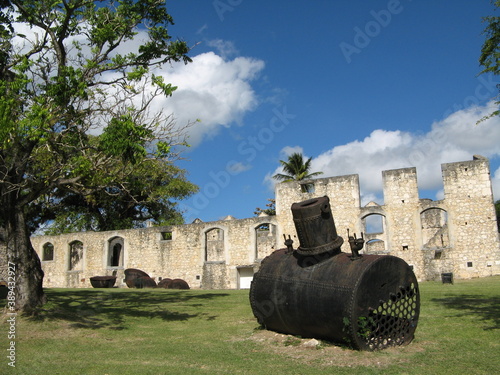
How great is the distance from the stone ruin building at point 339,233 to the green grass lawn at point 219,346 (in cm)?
978

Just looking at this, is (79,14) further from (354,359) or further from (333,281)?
(354,359)

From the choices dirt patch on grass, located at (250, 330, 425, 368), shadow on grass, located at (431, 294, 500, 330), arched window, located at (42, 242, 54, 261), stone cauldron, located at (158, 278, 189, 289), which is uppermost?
arched window, located at (42, 242, 54, 261)

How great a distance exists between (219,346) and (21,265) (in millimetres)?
4958

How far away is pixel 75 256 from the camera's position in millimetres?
29141

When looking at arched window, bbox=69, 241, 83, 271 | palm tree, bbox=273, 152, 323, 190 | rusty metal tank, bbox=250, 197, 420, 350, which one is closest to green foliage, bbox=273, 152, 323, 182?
palm tree, bbox=273, 152, 323, 190

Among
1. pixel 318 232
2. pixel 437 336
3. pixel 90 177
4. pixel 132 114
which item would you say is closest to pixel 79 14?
pixel 132 114

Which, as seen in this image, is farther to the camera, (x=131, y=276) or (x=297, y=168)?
(x=297, y=168)

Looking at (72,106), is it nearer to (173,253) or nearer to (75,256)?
(173,253)

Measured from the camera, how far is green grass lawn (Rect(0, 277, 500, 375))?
5.35m

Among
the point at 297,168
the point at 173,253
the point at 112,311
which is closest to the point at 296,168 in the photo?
the point at 297,168

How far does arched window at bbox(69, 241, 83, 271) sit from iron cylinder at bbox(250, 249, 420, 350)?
77.4ft

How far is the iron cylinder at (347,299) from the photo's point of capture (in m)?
5.71

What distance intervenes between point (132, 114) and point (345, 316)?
242 inches

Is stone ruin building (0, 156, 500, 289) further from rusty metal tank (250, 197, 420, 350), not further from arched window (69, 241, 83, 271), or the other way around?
rusty metal tank (250, 197, 420, 350)
